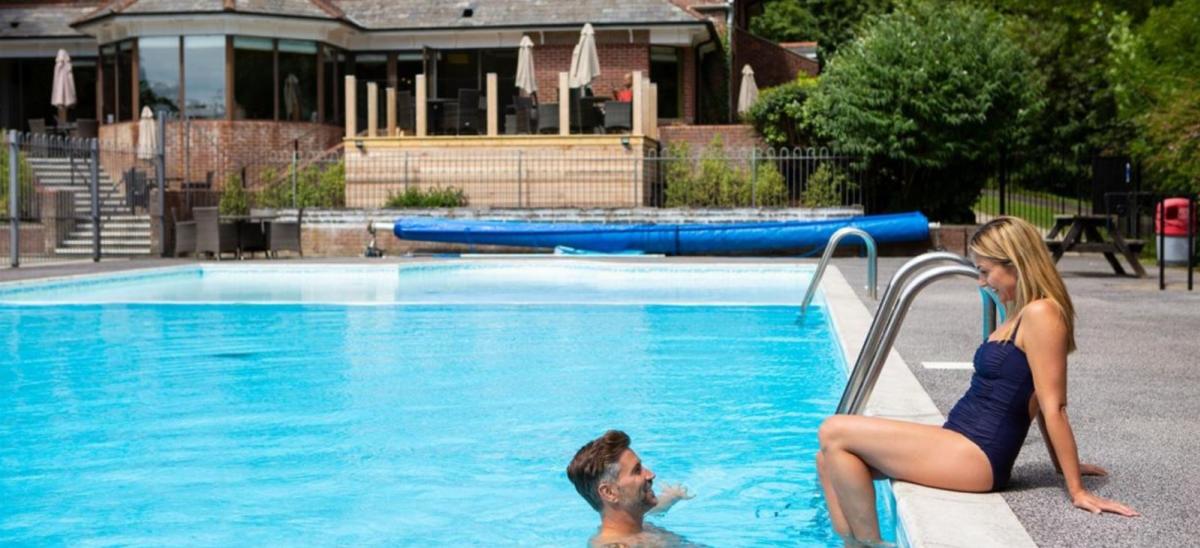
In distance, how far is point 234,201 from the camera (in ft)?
89.6

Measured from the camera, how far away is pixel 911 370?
8.29 meters

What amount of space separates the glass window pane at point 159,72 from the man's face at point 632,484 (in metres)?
28.2

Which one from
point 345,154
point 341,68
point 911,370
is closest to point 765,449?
point 911,370

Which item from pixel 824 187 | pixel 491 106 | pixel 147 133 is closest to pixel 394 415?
pixel 824 187

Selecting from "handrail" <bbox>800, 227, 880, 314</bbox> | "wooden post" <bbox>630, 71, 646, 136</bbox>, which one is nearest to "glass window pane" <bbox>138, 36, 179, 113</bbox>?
"wooden post" <bbox>630, 71, 646, 136</bbox>

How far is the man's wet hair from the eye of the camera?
15.5 ft

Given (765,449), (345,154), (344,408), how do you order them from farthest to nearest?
(345,154) < (344,408) < (765,449)

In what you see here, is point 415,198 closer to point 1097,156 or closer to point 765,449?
point 1097,156

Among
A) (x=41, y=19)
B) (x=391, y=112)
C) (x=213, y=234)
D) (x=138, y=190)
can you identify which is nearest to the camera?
(x=213, y=234)

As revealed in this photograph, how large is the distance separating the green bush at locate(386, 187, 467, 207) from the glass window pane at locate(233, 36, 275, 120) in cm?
598

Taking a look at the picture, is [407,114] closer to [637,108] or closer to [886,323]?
[637,108]

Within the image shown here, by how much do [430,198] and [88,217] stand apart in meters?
6.06

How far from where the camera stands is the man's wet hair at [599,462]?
471 cm

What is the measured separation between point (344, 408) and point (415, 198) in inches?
706
